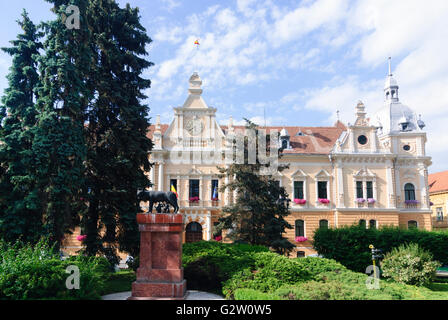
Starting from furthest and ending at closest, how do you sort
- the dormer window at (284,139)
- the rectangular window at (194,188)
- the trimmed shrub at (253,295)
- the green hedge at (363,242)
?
1. the dormer window at (284,139)
2. the rectangular window at (194,188)
3. the green hedge at (363,242)
4. the trimmed shrub at (253,295)

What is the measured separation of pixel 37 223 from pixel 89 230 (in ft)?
9.19

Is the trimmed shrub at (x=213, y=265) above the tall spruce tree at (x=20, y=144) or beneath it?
beneath

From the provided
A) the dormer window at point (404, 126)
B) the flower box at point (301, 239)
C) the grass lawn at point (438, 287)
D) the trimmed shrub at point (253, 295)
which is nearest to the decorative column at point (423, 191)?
the dormer window at point (404, 126)

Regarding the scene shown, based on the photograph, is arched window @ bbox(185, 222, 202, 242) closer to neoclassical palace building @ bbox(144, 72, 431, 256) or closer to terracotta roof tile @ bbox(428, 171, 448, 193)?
neoclassical palace building @ bbox(144, 72, 431, 256)

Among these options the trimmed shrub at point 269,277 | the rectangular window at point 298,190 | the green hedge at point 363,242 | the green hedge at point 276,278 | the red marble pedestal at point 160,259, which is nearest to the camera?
the green hedge at point 276,278

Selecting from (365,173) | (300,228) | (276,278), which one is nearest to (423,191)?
(365,173)

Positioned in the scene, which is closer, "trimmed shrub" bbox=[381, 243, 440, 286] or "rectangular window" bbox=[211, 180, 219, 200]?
"trimmed shrub" bbox=[381, 243, 440, 286]

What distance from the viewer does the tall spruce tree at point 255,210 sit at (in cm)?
2011

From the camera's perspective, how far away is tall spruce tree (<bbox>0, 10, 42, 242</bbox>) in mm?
13891

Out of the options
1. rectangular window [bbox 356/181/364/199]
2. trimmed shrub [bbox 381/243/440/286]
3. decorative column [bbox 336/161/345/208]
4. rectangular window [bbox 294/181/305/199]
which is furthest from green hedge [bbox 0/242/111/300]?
rectangular window [bbox 356/181/364/199]

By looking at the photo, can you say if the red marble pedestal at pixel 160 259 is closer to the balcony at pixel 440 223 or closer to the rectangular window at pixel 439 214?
the balcony at pixel 440 223

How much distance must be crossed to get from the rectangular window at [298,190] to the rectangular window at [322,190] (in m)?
1.65

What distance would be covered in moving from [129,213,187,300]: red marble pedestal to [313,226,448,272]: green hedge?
45.1 ft

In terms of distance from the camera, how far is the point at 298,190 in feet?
103
